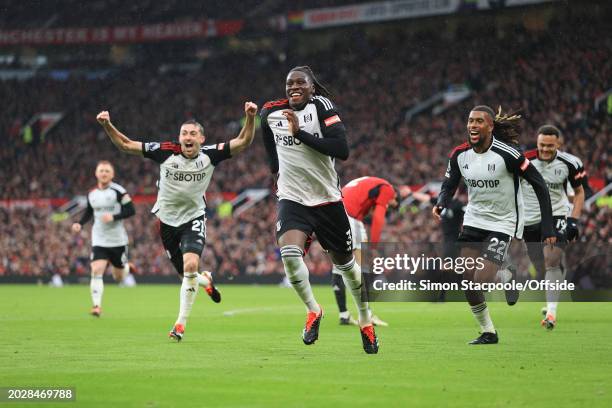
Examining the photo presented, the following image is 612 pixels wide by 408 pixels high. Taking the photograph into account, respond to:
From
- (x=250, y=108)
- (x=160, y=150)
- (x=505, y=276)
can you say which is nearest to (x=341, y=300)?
(x=505, y=276)

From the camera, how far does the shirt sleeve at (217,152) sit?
509 inches

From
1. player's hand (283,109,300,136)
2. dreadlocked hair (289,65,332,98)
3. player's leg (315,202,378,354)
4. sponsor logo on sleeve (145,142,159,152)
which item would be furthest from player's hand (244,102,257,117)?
sponsor logo on sleeve (145,142,159,152)

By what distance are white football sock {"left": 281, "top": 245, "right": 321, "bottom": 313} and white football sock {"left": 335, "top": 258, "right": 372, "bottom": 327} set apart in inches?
15.1

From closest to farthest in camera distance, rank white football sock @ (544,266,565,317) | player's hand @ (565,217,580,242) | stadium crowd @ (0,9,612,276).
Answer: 1. white football sock @ (544,266,565,317)
2. player's hand @ (565,217,580,242)
3. stadium crowd @ (0,9,612,276)

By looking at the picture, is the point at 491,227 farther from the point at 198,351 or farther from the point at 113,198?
the point at 113,198

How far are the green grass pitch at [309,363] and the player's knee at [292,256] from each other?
88 centimetres

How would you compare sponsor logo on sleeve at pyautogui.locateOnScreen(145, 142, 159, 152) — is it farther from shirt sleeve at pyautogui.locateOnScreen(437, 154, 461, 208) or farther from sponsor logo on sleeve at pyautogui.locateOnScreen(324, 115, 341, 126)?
shirt sleeve at pyautogui.locateOnScreen(437, 154, 461, 208)

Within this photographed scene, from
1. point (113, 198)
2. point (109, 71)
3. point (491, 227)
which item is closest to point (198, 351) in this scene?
point (491, 227)

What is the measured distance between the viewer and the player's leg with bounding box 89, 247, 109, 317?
60.1ft

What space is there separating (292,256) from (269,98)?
131ft

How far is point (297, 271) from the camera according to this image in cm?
1019

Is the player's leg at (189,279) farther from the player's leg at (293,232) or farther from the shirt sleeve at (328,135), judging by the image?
the shirt sleeve at (328,135)

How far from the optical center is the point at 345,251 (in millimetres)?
10250

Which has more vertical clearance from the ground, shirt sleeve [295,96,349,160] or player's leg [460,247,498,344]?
shirt sleeve [295,96,349,160]
